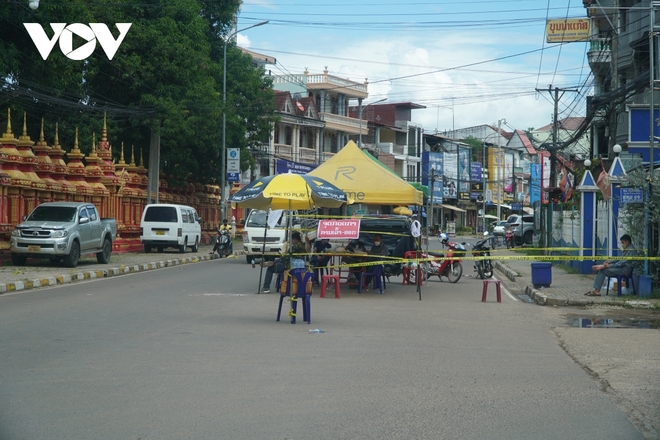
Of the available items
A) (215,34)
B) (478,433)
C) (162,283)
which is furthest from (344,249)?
(215,34)

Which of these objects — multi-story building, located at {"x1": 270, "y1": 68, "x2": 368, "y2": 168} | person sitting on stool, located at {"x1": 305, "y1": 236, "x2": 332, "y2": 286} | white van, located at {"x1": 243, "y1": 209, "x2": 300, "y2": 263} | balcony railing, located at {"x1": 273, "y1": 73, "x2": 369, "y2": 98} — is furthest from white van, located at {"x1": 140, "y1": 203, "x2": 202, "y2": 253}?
balcony railing, located at {"x1": 273, "y1": 73, "x2": 369, "y2": 98}

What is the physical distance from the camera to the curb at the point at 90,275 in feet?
61.0

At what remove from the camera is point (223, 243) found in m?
34.3

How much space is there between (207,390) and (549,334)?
22.1ft

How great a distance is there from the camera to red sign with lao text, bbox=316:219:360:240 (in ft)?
59.1

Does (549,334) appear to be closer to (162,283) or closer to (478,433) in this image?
(478,433)

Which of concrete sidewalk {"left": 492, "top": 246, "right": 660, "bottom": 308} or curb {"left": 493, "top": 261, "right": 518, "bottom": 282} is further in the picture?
curb {"left": 493, "top": 261, "right": 518, "bottom": 282}

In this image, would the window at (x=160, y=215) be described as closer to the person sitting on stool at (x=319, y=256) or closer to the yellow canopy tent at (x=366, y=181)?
the yellow canopy tent at (x=366, y=181)

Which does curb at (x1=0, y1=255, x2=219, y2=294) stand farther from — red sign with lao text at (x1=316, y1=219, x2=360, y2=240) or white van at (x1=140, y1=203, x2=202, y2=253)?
red sign with lao text at (x1=316, y1=219, x2=360, y2=240)

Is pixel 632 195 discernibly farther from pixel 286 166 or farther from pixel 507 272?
pixel 286 166

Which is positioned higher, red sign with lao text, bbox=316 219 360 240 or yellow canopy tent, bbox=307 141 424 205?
yellow canopy tent, bbox=307 141 424 205

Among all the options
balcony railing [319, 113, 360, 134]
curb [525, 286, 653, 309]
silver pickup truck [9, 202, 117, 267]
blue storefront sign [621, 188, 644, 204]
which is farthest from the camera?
balcony railing [319, 113, 360, 134]

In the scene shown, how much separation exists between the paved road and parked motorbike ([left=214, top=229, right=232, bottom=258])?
741 inches

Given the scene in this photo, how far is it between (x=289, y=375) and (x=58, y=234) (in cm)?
1646
